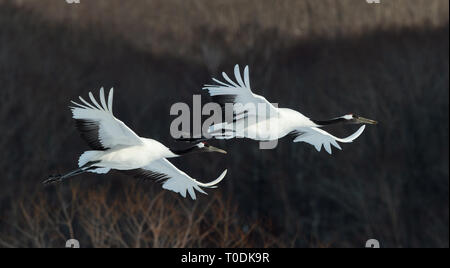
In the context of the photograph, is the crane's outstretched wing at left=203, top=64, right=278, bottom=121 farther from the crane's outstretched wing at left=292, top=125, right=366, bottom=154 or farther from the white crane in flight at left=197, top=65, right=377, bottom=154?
the crane's outstretched wing at left=292, top=125, right=366, bottom=154

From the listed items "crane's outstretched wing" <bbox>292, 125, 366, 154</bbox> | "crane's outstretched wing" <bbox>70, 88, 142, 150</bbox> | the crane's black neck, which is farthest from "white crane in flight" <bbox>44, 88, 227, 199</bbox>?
"crane's outstretched wing" <bbox>292, 125, 366, 154</bbox>

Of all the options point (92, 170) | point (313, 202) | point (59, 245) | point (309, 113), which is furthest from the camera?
point (313, 202)

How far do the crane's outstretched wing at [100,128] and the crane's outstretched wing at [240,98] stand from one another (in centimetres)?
89

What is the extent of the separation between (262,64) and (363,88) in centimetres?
350

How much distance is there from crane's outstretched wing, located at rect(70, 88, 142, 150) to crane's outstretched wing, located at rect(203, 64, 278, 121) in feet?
2.92

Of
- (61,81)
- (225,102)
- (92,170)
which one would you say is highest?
(61,81)

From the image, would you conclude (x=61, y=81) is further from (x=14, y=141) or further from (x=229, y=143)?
(x=229, y=143)

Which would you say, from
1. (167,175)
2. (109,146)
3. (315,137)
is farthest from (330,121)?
(109,146)

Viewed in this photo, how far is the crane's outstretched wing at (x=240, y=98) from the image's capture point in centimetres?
778

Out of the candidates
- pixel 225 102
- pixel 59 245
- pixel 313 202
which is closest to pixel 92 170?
pixel 225 102

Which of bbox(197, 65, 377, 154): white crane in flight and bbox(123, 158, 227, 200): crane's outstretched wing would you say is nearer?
bbox(197, 65, 377, 154): white crane in flight

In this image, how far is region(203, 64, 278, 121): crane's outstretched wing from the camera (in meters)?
7.78

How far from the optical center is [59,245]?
23.5 m

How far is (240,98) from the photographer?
25.9 ft
